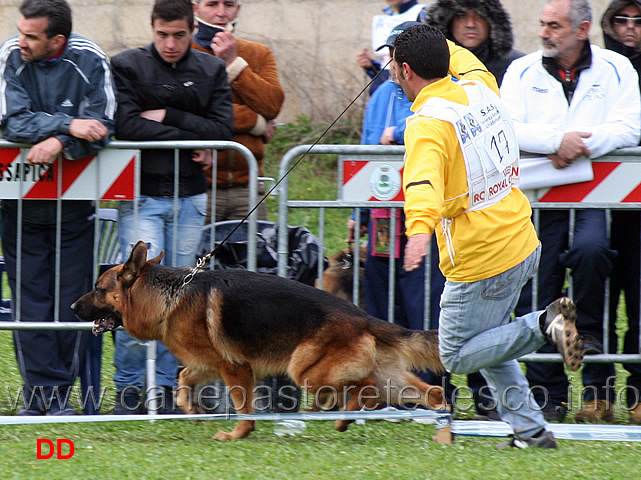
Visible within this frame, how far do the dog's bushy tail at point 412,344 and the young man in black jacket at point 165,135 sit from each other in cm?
134

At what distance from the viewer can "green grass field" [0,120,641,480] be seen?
427 cm

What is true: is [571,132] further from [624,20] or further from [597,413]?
[597,413]

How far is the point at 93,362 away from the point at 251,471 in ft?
6.38

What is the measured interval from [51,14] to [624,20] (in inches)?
140

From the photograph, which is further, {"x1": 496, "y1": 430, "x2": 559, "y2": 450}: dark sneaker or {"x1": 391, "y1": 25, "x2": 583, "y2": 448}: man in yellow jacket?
{"x1": 496, "y1": 430, "x2": 559, "y2": 450}: dark sneaker

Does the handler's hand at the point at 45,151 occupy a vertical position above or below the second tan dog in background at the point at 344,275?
above

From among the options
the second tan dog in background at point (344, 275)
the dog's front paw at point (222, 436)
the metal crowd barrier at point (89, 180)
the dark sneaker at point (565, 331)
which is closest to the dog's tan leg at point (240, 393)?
the dog's front paw at point (222, 436)

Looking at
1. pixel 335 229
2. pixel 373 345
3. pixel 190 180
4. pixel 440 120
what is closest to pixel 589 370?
pixel 373 345

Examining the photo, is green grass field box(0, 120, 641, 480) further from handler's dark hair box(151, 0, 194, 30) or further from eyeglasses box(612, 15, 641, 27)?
eyeglasses box(612, 15, 641, 27)

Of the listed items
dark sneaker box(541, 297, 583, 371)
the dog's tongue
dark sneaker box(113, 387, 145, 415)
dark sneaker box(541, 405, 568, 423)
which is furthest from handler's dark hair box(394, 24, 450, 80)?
dark sneaker box(113, 387, 145, 415)

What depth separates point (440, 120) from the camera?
→ 13.8 ft

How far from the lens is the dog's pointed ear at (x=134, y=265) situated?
512 centimetres

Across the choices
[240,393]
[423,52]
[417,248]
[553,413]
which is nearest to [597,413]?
[553,413]

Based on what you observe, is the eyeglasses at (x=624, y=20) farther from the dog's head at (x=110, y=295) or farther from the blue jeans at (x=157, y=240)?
the dog's head at (x=110, y=295)
